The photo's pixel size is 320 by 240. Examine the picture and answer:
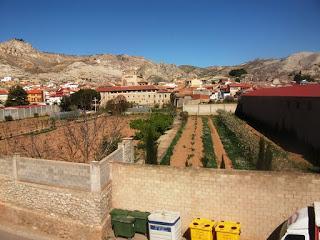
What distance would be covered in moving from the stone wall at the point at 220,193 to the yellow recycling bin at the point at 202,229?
21.2 inches

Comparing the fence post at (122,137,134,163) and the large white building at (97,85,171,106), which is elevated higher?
the large white building at (97,85,171,106)

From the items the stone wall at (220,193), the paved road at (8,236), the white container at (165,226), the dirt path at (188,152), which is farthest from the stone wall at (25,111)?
the white container at (165,226)

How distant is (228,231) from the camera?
35.9ft

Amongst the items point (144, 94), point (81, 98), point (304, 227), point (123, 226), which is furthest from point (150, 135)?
point (144, 94)

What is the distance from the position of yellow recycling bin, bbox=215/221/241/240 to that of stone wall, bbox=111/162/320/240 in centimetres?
53

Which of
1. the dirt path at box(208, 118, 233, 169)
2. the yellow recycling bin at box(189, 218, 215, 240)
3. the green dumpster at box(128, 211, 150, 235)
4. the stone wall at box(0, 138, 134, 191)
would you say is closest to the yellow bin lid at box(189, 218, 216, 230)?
the yellow recycling bin at box(189, 218, 215, 240)

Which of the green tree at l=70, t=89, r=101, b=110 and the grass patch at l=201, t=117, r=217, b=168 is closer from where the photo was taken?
the grass patch at l=201, t=117, r=217, b=168

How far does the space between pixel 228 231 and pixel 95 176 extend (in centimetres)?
490

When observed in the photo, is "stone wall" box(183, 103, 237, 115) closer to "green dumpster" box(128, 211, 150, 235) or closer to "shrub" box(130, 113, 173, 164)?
"shrub" box(130, 113, 173, 164)

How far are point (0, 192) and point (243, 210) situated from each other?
34.3 feet

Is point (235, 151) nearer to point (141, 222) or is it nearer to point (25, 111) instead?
point (141, 222)

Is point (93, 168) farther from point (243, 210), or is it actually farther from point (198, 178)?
point (243, 210)

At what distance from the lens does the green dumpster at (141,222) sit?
41.5 feet

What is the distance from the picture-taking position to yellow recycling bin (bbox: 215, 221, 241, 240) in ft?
35.8
